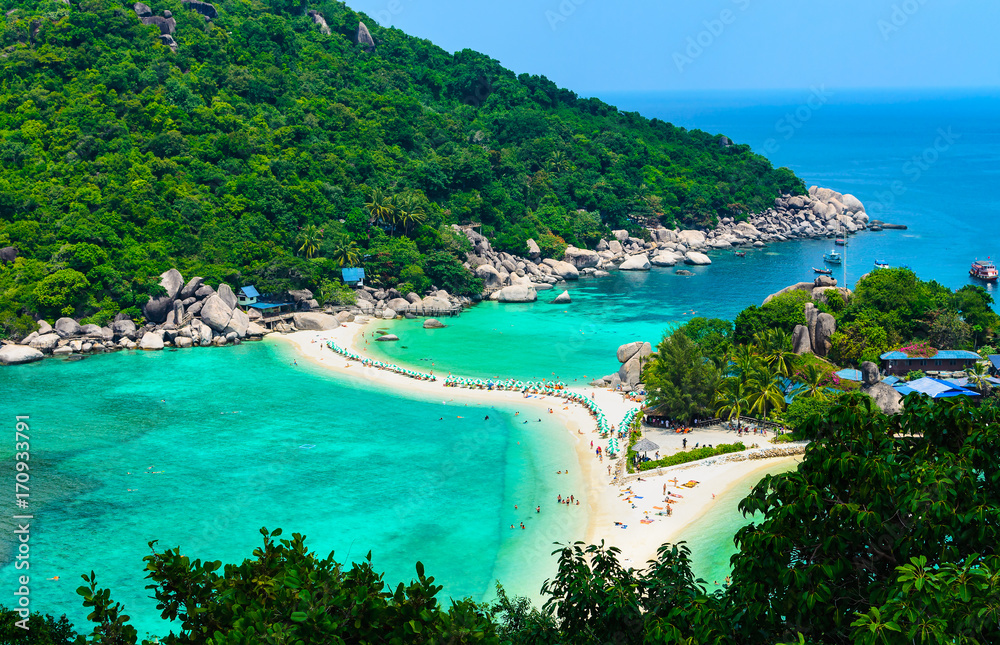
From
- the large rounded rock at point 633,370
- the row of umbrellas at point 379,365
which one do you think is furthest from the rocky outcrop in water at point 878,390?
the row of umbrellas at point 379,365

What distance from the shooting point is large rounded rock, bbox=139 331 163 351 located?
50.9m

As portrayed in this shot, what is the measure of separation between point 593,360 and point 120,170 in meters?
42.4

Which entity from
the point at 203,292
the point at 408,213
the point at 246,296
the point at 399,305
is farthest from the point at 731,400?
the point at 408,213

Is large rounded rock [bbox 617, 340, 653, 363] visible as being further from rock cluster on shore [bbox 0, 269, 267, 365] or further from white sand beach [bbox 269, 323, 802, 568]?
rock cluster on shore [bbox 0, 269, 267, 365]

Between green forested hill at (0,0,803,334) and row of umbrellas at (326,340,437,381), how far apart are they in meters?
10.1

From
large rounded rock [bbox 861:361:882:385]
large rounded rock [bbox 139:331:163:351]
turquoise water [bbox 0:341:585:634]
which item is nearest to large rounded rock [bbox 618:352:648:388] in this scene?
turquoise water [bbox 0:341:585:634]

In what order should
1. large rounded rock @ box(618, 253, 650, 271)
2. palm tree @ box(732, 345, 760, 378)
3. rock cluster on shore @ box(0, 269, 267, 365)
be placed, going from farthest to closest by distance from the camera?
1. large rounded rock @ box(618, 253, 650, 271)
2. rock cluster on shore @ box(0, 269, 267, 365)
3. palm tree @ box(732, 345, 760, 378)

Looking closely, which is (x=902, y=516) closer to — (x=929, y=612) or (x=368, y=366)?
(x=929, y=612)

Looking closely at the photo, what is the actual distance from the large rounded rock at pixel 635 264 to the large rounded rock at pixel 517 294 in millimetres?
16495

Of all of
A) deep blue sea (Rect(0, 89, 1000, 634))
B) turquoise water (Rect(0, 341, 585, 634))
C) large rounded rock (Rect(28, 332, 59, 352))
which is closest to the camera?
turquoise water (Rect(0, 341, 585, 634))

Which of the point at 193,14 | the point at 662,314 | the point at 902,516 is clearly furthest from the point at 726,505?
the point at 193,14

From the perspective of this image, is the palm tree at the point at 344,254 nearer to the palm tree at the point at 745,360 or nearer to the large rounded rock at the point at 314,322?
the large rounded rock at the point at 314,322

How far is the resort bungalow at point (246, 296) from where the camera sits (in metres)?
57.4

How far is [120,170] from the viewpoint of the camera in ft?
210
